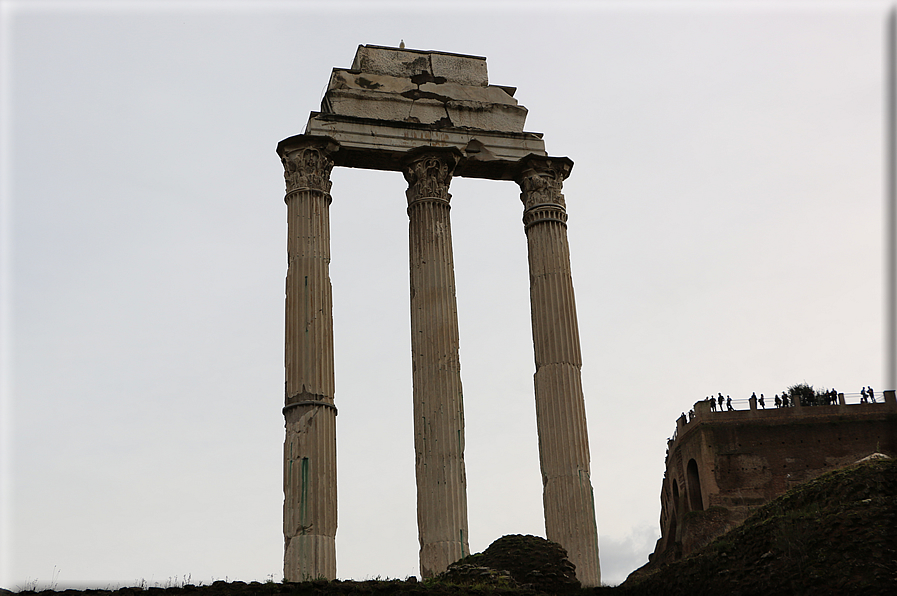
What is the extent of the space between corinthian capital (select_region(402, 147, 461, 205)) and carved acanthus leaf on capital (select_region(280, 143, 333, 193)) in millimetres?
1644

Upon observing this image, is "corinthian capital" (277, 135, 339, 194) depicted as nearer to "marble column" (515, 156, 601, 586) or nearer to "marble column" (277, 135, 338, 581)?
"marble column" (277, 135, 338, 581)

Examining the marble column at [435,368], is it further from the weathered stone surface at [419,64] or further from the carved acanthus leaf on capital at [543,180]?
the weathered stone surface at [419,64]

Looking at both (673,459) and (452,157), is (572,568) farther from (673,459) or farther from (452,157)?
(673,459)

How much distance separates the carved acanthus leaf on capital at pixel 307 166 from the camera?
1922 centimetres

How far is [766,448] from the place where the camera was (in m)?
40.0

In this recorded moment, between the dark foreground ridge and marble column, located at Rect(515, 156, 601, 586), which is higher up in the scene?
marble column, located at Rect(515, 156, 601, 586)

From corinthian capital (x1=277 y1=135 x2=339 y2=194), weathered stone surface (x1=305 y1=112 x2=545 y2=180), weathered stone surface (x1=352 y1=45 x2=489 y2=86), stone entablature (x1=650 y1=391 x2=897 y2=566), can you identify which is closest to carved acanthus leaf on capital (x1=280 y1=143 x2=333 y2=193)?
corinthian capital (x1=277 y1=135 x2=339 y2=194)

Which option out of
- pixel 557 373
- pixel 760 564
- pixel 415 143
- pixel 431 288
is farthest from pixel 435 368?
pixel 760 564

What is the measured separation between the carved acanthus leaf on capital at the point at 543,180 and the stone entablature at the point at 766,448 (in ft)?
71.7

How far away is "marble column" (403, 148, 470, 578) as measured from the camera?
17344 mm

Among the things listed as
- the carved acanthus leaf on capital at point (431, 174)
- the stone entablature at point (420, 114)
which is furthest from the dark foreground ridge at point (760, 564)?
the stone entablature at point (420, 114)

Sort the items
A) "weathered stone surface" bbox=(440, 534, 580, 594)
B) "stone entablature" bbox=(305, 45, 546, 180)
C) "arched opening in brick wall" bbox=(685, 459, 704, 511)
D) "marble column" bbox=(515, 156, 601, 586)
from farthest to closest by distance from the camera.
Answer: "arched opening in brick wall" bbox=(685, 459, 704, 511) → "stone entablature" bbox=(305, 45, 546, 180) → "marble column" bbox=(515, 156, 601, 586) → "weathered stone surface" bbox=(440, 534, 580, 594)

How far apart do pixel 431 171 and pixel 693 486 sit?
27436mm

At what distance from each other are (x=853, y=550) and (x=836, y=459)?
28492 mm
